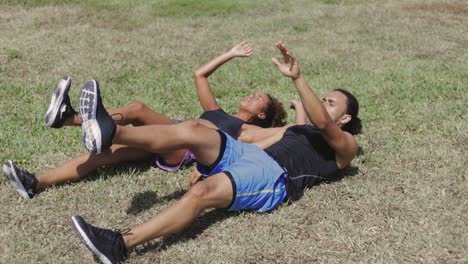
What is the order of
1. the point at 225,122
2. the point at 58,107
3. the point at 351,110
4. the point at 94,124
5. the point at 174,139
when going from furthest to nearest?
the point at 225,122, the point at 351,110, the point at 58,107, the point at 174,139, the point at 94,124

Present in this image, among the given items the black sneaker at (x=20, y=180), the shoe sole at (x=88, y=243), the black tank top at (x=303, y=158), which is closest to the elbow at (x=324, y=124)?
the black tank top at (x=303, y=158)

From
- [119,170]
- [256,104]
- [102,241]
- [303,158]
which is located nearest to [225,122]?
[256,104]

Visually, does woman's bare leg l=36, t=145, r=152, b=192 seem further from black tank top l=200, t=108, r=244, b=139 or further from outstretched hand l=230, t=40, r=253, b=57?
outstretched hand l=230, t=40, r=253, b=57

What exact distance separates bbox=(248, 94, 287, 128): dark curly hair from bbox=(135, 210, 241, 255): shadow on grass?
1535 millimetres

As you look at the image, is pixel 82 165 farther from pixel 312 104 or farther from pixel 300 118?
pixel 300 118

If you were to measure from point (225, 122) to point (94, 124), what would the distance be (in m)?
1.93

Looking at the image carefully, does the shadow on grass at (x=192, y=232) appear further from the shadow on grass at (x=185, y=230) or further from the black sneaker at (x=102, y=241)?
the black sneaker at (x=102, y=241)

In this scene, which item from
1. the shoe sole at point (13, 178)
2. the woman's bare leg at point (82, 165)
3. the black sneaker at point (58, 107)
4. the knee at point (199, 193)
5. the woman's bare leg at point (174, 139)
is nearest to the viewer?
the woman's bare leg at point (174, 139)

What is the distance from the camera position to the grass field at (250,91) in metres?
4.15

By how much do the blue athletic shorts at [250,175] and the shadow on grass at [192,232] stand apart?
182 millimetres

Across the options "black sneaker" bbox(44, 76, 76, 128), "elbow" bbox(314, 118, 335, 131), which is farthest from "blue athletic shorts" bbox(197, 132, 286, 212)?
"black sneaker" bbox(44, 76, 76, 128)

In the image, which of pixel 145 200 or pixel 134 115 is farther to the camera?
pixel 134 115

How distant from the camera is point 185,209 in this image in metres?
3.96

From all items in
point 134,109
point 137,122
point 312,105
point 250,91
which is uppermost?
point 312,105
